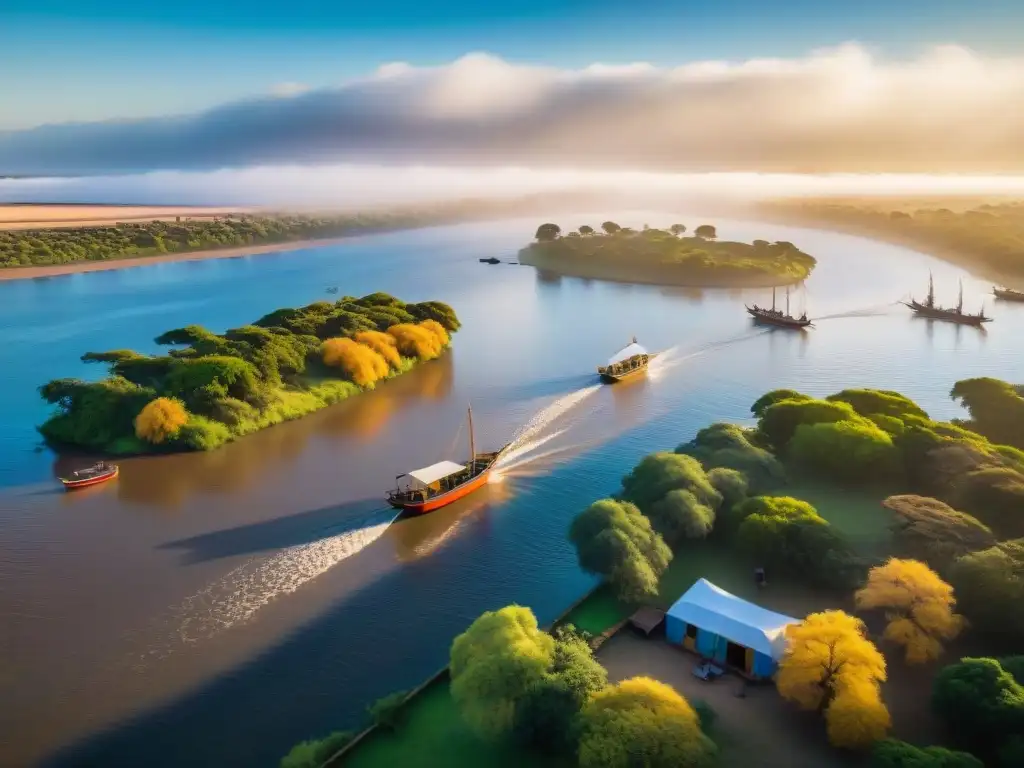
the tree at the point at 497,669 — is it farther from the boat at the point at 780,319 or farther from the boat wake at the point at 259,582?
the boat at the point at 780,319

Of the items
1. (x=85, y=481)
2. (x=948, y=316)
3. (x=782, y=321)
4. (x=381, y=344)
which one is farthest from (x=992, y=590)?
(x=948, y=316)

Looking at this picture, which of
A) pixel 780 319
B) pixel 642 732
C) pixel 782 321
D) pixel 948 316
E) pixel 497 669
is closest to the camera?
pixel 642 732

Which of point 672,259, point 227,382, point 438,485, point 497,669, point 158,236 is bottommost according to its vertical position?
point 438,485

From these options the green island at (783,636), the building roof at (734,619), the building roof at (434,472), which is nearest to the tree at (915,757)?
the green island at (783,636)

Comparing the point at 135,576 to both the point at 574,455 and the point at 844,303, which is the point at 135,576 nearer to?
the point at 574,455

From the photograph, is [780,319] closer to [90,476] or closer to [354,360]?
[354,360]

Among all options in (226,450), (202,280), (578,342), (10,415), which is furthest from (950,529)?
(202,280)
